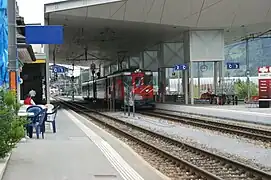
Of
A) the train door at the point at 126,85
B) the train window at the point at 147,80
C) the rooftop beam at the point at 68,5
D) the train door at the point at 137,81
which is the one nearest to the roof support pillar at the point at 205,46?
the train window at the point at 147,80

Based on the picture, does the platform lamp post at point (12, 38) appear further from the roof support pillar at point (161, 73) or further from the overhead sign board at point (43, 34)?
the roof support pillar at point (161, 73)

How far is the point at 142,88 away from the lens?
132 ft

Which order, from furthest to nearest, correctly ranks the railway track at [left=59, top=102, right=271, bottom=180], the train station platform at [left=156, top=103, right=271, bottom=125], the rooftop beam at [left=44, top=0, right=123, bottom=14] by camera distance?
the rooftop beam at [left=44, top=0, right=123, bottom=14] < the train station platform at [left=156, top=103, right=271, bottom=125] < the railway track at [left=59, top=102, right=271, bottom=180]

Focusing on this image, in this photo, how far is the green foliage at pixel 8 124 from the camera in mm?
8812

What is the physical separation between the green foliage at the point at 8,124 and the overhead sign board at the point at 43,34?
5083 millimetres

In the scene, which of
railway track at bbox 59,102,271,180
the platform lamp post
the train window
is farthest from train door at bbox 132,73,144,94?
the platform lamp post

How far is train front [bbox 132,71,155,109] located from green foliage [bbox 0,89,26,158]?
98.5 feet

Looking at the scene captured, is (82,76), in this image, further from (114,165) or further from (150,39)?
(114,165)

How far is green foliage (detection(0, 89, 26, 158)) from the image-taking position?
8.81m

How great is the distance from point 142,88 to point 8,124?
1236 inches

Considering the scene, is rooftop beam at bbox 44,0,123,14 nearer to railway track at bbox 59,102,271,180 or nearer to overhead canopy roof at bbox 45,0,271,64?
overhead canopy roof at bbox 45,0,271,64

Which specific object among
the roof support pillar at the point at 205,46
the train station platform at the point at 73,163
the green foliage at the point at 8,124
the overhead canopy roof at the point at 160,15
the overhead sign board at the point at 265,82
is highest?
the overhead canopy roof at the point at 160,15

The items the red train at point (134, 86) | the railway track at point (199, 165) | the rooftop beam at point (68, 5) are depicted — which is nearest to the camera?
the railway track at point (199, 165)

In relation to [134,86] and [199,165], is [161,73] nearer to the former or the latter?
[134,86]
